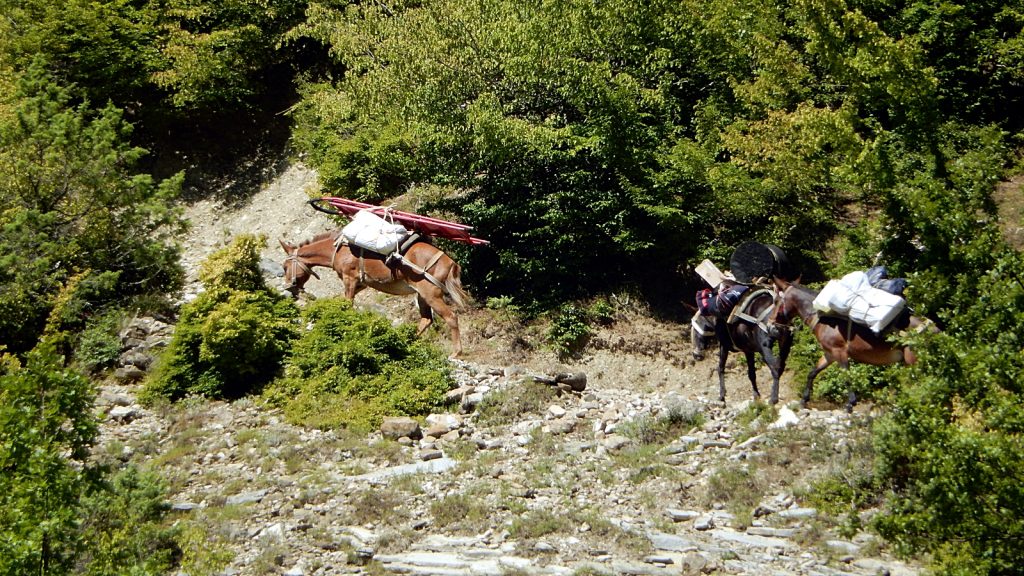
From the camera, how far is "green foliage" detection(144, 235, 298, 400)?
1521 cm

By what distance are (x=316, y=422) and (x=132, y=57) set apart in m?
14.3

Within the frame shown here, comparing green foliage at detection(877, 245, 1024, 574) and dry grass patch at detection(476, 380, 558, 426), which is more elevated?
green foliage at detection(877, 245, 1024, 574)

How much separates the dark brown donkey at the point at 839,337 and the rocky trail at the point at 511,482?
0.84 metres

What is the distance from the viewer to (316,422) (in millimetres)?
14219

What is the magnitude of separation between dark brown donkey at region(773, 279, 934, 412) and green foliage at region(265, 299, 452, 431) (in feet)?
17.5

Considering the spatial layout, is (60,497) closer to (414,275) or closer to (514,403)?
(514,403)

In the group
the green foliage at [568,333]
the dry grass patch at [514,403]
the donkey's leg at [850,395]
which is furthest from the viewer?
the green foliage at [568,333]

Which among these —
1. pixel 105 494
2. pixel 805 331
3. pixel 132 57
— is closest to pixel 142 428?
pixel 105 494

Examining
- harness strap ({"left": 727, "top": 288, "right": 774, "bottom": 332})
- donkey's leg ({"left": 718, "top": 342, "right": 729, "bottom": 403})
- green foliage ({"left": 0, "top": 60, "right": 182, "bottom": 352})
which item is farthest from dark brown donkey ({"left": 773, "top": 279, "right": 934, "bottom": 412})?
green foliage ({"left": 0, "top": 60, "right": 182, "bottom": 352})

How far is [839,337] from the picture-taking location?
44.2ft

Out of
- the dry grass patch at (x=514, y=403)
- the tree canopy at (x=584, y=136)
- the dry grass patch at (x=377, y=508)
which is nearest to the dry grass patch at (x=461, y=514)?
the dry grass patch at (x=377, y=508)

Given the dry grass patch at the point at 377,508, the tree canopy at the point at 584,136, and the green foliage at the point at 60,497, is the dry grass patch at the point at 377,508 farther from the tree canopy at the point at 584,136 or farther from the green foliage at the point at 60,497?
the tree canopy at the point at 584,136

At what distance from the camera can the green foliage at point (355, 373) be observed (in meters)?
14.5

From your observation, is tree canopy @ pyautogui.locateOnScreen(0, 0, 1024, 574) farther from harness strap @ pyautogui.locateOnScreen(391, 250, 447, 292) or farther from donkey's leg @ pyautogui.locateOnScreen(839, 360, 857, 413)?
harness strap @ pyautogui.locateOnScreen(391, 250, 447, 292)
